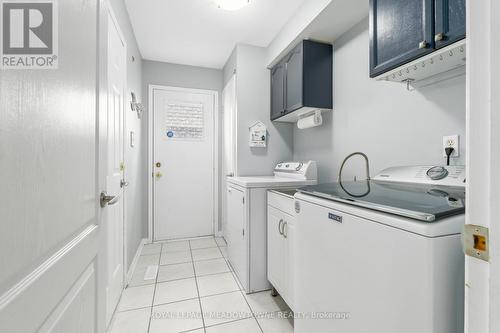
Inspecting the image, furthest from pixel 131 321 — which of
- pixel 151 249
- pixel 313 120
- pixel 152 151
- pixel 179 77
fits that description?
pixel 179 77

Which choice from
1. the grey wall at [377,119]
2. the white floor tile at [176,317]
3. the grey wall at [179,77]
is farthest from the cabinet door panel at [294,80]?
the white floor tile at [176,317]

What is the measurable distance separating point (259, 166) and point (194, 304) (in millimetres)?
1543

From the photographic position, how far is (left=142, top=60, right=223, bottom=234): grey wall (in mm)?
3129

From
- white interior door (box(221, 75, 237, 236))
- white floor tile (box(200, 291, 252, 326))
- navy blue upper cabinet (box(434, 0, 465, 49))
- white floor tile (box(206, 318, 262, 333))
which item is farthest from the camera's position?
white interior door (box(221, 75, 237, 236))

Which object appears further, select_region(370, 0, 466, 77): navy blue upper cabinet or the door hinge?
select_region(370, 0, 466, 77): navy blue upper cabinet

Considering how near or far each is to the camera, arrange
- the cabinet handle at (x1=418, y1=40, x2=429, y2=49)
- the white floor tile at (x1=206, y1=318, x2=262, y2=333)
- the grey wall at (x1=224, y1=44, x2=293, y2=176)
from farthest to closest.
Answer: the grey wall at (x1=224, y1=44, x2=293, y2=176)
the white floor tile at (x1=206, y1=318, x2=262, y2=333)
the cabinet handle at (x1=418, y1=40, x2=429, y2=49)

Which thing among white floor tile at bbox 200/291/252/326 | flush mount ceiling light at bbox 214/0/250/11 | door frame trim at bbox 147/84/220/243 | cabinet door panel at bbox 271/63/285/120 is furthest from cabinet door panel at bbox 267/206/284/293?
flush mount ceiling light at bbox 214/0/250/11

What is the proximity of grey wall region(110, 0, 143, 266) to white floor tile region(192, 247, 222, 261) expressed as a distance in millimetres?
705

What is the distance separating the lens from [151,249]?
9.70ft

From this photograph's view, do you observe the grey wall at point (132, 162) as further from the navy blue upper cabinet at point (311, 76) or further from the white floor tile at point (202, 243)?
the navy blue upper cabinet at point (311, 76)

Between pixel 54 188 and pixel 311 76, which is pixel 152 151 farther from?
pixel 54 188

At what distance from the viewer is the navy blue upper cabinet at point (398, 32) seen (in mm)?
1017

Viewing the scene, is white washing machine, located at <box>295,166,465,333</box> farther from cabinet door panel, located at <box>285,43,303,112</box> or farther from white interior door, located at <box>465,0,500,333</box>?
cabinet door panel, located at <box>285,43,303,112</box>

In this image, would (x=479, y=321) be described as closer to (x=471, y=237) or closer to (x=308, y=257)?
(x=471, y=237)
